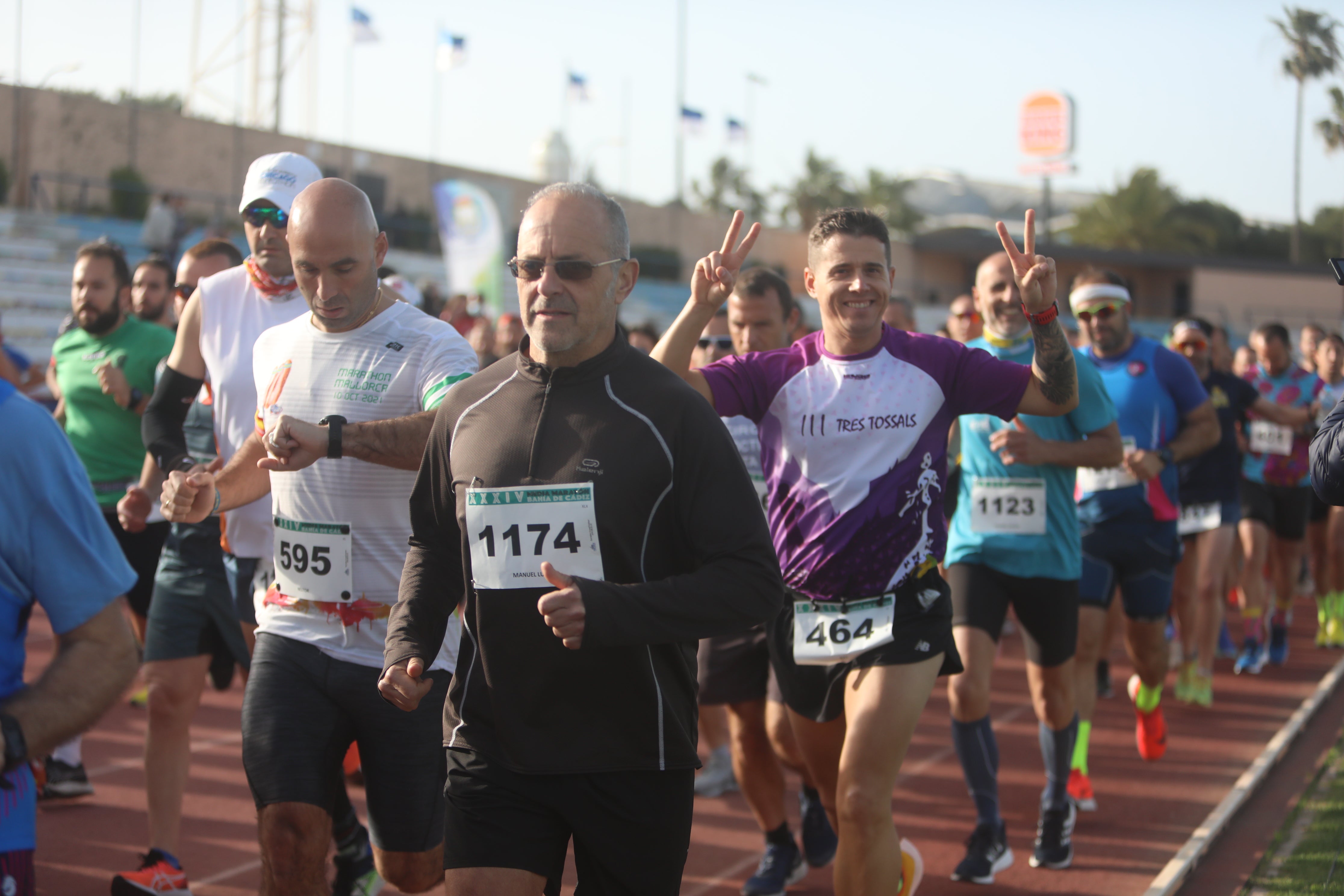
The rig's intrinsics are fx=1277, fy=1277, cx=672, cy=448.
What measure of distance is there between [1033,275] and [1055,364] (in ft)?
1.07

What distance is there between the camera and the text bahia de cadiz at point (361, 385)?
363 centimetres

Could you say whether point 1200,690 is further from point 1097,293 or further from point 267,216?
Answer: point 267,216

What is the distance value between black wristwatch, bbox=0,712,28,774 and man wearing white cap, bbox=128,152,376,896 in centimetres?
196

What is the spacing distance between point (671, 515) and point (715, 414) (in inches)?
9.8

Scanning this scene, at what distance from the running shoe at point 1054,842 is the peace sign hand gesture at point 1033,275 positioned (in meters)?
2.53

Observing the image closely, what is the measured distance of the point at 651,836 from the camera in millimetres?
2846

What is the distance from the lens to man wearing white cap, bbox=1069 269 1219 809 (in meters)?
6.44

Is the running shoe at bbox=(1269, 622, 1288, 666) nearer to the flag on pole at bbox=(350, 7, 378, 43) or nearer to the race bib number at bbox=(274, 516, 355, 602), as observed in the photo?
the race bib number at bbox=(274, 516, 355, 602)

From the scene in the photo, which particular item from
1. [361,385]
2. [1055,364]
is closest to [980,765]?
[1055,364]

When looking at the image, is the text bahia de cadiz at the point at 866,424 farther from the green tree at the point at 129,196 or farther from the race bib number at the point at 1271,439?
the green tree at the point at 129,196

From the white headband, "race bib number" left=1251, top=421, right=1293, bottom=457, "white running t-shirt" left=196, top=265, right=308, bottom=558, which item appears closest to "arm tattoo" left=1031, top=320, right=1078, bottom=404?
"white running t-shirt" left=196, top=265, right=308, bottom=558

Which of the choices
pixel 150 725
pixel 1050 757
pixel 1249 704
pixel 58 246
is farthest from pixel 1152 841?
pixel 58 246

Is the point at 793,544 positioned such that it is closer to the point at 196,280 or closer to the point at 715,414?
the point at 715,414

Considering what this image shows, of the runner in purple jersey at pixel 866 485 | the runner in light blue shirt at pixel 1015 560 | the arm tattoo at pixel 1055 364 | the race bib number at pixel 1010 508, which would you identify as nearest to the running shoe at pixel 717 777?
the runner in light blue shirt at pixel 1015 560
